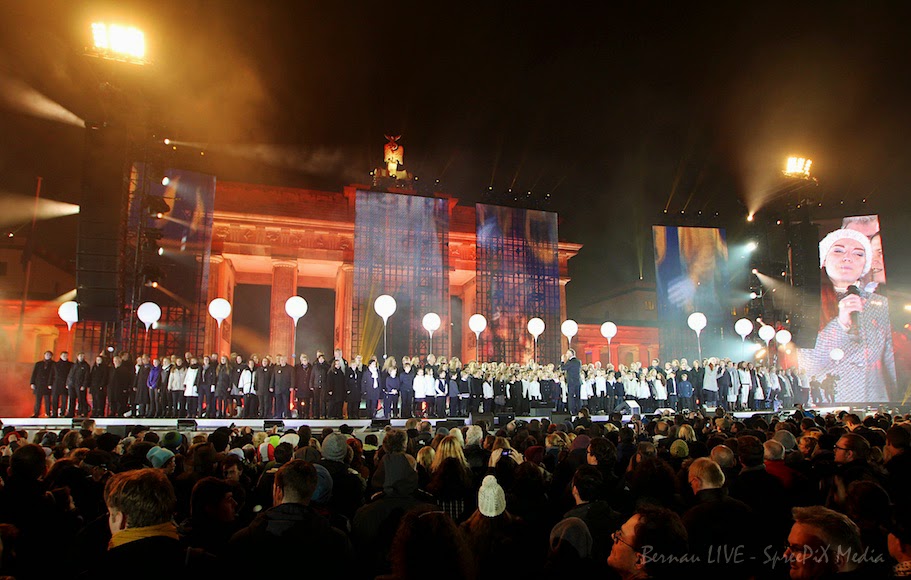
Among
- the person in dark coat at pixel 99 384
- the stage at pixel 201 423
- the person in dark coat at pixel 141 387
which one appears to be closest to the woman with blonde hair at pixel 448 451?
the stage at pixel 201 423

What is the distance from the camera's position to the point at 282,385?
16391 mm

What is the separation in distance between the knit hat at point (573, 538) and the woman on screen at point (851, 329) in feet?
90.5

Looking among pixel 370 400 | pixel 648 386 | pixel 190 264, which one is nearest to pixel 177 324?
pixel 190 264

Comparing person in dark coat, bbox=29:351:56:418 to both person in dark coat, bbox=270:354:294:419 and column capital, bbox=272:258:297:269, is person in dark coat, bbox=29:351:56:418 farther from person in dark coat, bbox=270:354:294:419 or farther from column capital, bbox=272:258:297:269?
column capital, bbox=272:258:297:269

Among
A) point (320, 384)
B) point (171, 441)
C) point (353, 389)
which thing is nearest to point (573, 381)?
point (353, 389)

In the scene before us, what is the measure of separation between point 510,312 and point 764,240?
12.4 metres

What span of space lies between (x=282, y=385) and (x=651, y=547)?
15.1 meters

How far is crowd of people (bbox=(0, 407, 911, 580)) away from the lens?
2.48 meters

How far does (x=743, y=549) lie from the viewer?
3.37 meters

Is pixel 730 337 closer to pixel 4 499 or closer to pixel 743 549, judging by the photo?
pixel 743 549

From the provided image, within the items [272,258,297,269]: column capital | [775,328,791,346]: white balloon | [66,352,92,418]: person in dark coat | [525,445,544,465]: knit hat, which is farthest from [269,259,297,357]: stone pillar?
[775,328,791,346]: white balloon

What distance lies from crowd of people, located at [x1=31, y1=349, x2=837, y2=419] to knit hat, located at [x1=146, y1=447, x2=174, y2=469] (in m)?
10.9

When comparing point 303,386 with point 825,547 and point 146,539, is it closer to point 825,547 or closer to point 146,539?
point 146,539

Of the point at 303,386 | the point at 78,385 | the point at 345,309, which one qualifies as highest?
the point at 345,309
